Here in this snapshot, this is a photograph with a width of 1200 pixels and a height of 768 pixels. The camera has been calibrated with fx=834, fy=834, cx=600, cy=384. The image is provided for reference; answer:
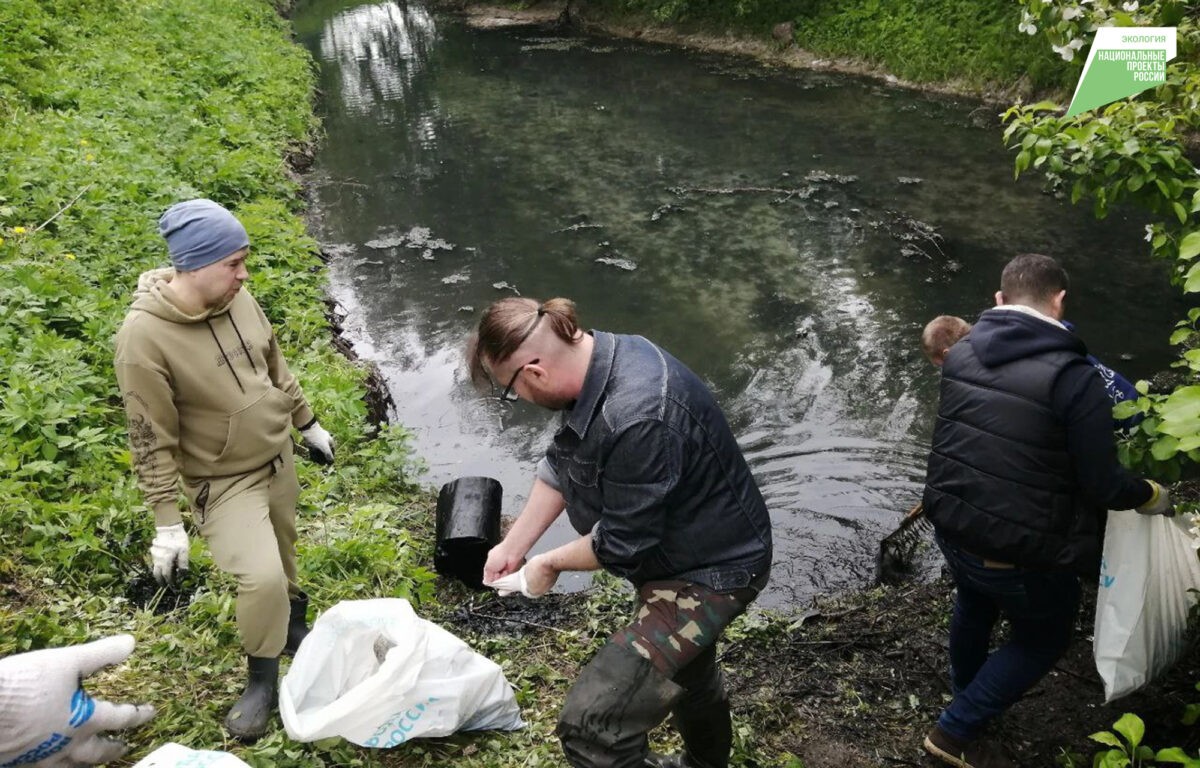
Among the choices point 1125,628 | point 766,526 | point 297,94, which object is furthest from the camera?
point 297,94

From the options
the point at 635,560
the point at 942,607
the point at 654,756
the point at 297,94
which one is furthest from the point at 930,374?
the point at 297,94

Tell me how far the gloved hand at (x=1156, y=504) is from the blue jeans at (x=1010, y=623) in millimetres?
335

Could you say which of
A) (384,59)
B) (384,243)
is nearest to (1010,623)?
(384,243)

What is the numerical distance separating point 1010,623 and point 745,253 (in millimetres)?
6973

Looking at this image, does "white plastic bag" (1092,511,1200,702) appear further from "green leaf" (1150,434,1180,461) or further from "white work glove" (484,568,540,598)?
"white work glove" (484,568,540,598)

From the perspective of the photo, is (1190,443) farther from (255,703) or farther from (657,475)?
(255,703)

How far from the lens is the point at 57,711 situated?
8.32ft

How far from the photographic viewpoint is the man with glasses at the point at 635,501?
2332mm

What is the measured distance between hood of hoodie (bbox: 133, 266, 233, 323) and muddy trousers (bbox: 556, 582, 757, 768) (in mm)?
1756

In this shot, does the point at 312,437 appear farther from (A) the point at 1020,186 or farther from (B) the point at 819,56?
(B) the point at 819,56

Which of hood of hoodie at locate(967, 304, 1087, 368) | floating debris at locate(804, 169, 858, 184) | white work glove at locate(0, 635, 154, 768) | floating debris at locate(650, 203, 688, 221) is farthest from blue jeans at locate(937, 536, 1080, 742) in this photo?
floating debris at locate(804, 169, 858, 184)

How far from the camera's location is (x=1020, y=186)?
427 inches

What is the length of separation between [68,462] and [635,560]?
3576 millimetres

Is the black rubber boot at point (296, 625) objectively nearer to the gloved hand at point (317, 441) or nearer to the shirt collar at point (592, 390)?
the gloved hand at point (317, 441)
